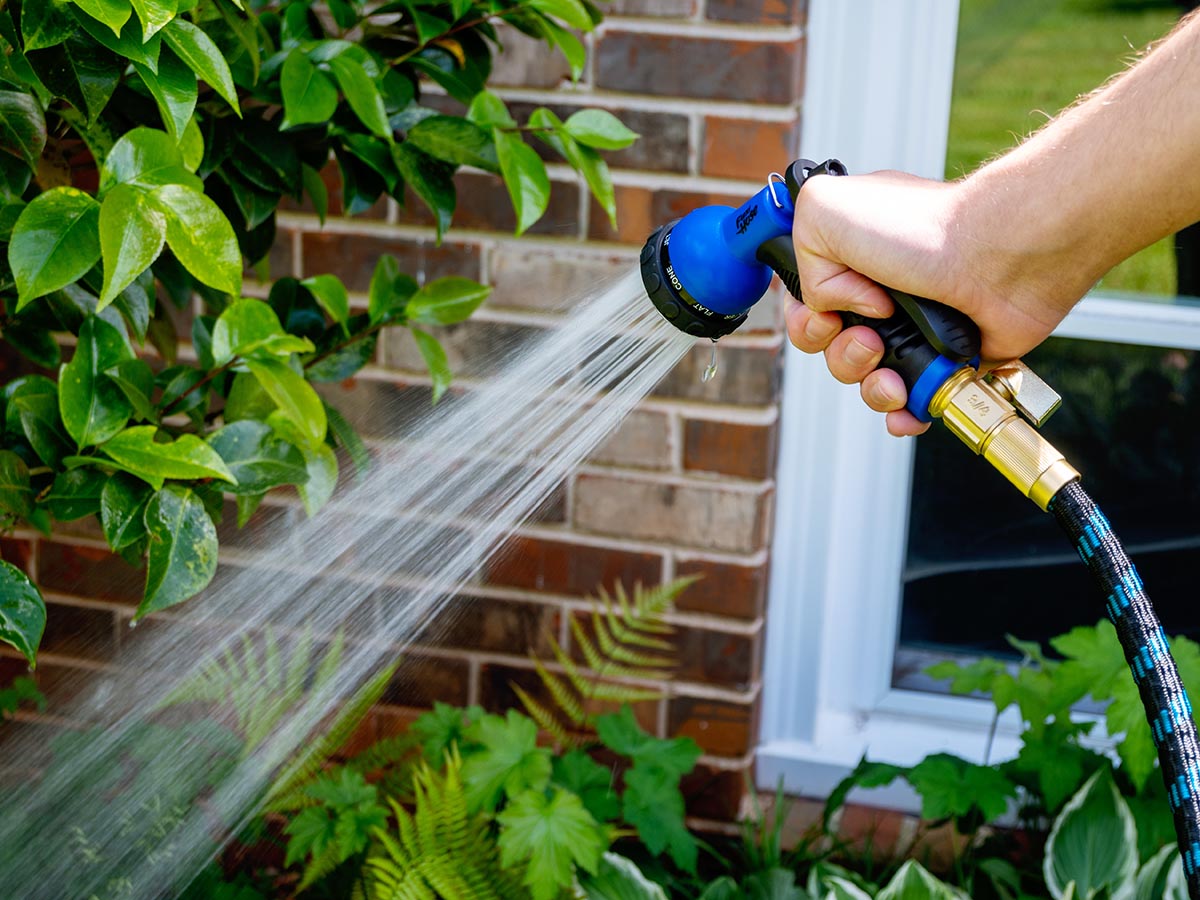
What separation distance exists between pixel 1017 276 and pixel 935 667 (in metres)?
0.80

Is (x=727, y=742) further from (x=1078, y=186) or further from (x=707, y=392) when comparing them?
(x=1078, y=186)

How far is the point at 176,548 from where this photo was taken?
93 cm

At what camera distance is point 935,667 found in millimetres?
1554

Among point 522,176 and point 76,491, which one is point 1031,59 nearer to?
point 522,176

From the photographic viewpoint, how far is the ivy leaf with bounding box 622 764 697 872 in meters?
1.48

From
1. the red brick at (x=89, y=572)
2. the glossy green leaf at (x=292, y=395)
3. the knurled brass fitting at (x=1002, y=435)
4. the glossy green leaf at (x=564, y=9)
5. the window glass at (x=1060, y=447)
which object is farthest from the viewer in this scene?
the red brick at (x=89, y=572)

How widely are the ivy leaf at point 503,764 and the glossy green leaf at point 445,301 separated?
0.51 metres

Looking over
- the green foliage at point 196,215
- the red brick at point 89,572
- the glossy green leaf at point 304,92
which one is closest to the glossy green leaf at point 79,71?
the green foliage at point 196,215

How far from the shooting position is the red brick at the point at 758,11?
147cm

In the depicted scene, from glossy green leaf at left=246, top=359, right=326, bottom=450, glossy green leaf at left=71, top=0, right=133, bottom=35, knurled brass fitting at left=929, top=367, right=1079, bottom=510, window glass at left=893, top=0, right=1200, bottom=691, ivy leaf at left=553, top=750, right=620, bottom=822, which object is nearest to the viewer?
glossy green leaf at left=71, top=0, right=133, bottom=35

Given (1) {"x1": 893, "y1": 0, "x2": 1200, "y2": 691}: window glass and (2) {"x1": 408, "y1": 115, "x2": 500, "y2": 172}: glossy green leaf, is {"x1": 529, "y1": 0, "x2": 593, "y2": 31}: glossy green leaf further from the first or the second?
(1) {"x1": 893, "y1": 0, "x2": 1200, "y2": 691}: window glass

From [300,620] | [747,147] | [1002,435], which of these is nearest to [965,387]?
[1002,435]

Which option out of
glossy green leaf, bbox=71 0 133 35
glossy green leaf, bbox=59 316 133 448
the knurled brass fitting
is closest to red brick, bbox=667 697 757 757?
the knurled brass fitting

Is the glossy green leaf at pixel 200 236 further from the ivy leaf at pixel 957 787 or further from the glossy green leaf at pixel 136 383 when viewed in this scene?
the ivy leaf at pixel 957 787
